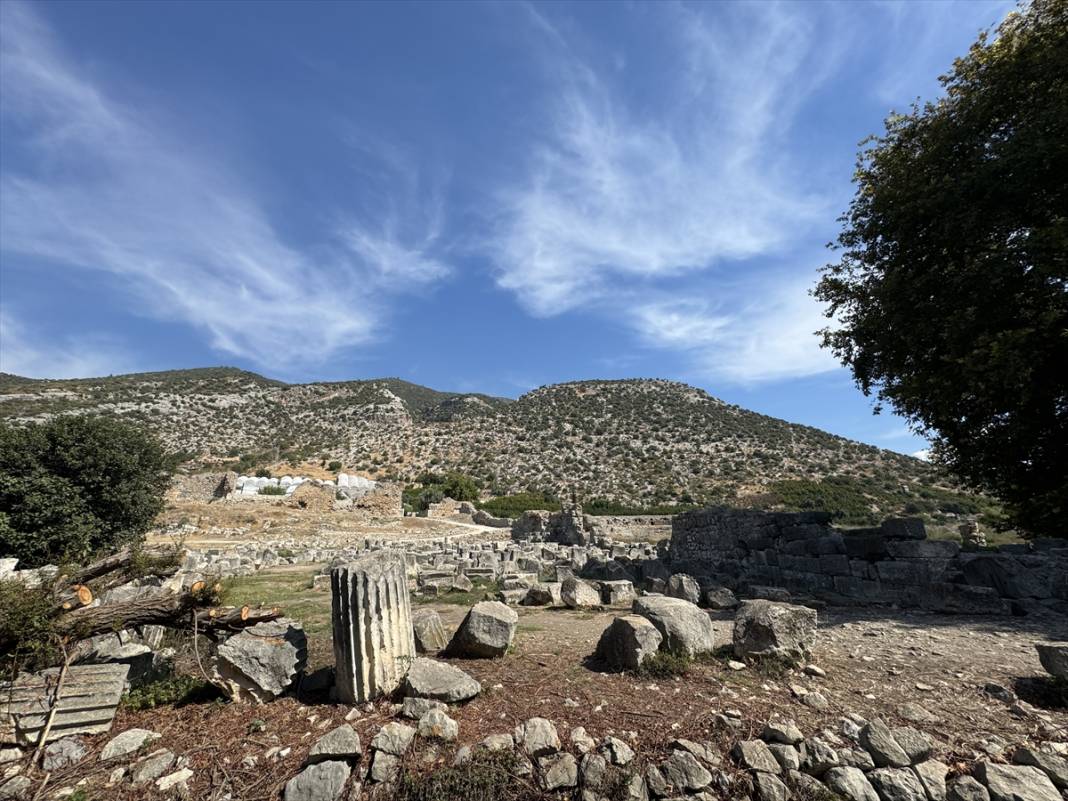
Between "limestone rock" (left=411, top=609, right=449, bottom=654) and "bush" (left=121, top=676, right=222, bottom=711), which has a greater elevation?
"limestone rock" (left=411, top=609, right=449, bottom=654)

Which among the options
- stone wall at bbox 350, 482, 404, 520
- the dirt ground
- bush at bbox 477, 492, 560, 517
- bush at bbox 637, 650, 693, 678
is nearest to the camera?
the dirt ground

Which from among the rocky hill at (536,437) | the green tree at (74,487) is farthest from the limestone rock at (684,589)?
the rocky hill at (536,437)

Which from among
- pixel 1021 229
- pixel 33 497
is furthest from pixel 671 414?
pixel 33 497

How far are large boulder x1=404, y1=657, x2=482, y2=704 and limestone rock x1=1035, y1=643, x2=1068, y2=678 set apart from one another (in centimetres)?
616

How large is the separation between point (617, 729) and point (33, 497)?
1951cm

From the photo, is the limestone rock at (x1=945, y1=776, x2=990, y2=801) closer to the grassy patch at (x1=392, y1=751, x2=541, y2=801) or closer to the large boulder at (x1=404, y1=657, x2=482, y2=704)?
the grassy patch at (x1=392, y1=751, x2=541, y2=801)

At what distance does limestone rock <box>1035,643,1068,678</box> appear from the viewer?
5273 mm

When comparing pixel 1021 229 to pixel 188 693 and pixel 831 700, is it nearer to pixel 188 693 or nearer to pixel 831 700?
pixel 831 700

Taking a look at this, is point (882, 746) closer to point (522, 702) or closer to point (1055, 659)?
point (1055, 659)

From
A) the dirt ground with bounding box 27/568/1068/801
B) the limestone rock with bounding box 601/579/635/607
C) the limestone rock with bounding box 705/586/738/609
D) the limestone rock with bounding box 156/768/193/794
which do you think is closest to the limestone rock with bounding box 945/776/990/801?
the dirt ground with bounding box 27/568/1068/801

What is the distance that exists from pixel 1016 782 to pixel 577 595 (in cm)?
756

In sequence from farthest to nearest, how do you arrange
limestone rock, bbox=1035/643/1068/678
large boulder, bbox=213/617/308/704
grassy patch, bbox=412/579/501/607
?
grassy patch, bbox=412/579/501/607, large boulder, bbox=213/617/308/704, limestone rock, bbox=1035/643/1068/678

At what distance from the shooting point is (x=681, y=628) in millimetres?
6453

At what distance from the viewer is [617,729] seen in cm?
462
